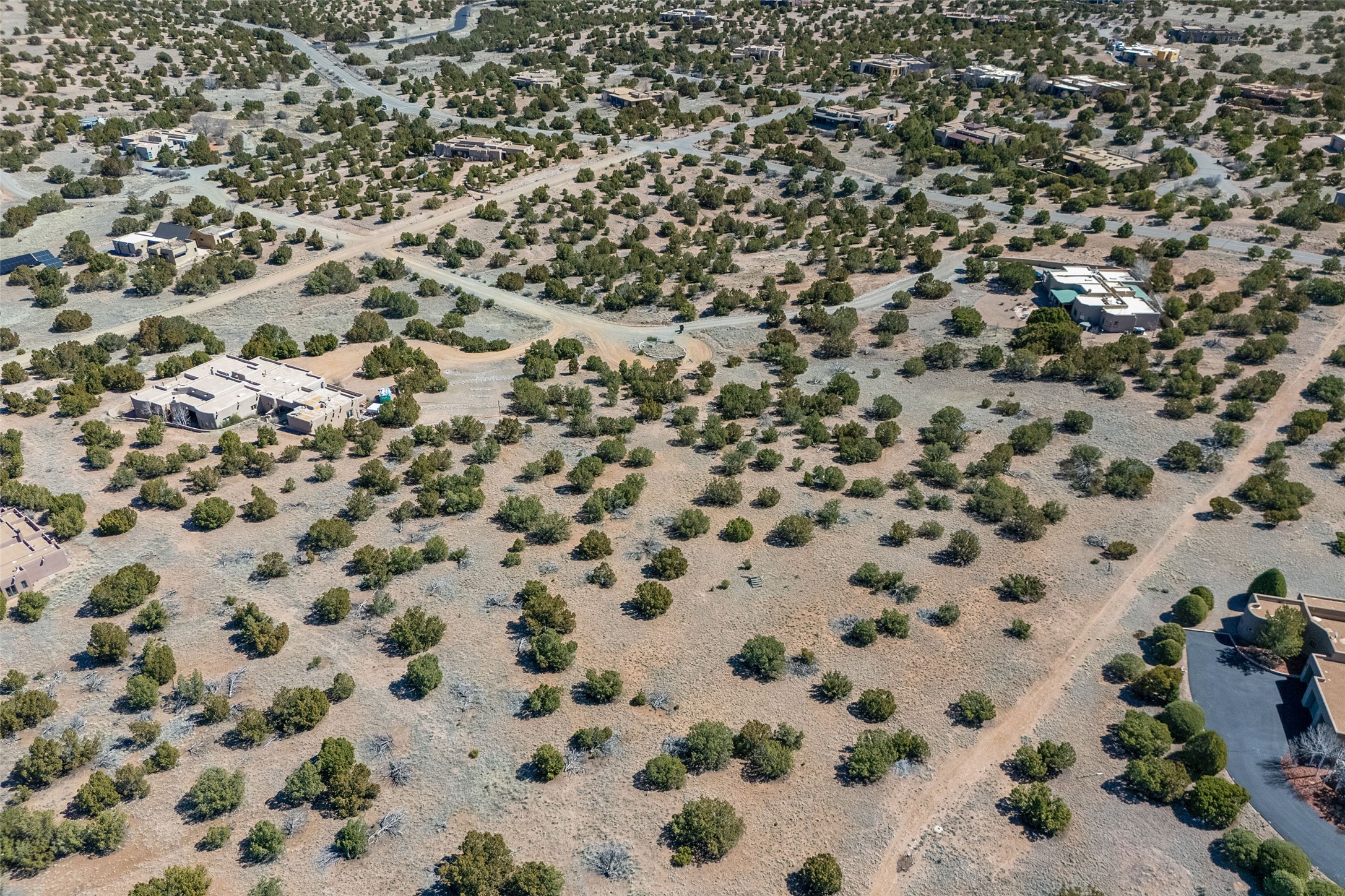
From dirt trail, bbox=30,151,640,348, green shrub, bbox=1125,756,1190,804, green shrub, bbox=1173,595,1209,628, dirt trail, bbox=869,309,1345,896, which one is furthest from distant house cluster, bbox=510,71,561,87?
green shrub, bbox=1125,756,1190,804

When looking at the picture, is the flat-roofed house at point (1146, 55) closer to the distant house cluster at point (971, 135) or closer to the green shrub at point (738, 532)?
the distant house cluster at point (971, 135)

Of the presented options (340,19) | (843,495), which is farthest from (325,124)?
(843,495)

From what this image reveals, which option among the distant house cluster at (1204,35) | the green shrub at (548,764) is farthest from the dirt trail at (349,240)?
the distant house cluster at (1204,35)

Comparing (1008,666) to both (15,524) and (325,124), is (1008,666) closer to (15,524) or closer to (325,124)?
(15,524)

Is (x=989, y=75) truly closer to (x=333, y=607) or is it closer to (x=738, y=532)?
(x=738, y=532)

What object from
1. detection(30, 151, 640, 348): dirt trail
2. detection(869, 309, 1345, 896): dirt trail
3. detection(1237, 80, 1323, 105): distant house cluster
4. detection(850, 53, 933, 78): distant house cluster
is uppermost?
detection(1237, 80, 1323, 105): distant house cluster

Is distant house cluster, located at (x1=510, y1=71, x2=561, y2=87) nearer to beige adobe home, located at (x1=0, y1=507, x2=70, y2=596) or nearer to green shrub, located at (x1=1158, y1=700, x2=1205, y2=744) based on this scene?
beige adobe home, located at (x1=0, y1=507, x2=70, y2=596)
